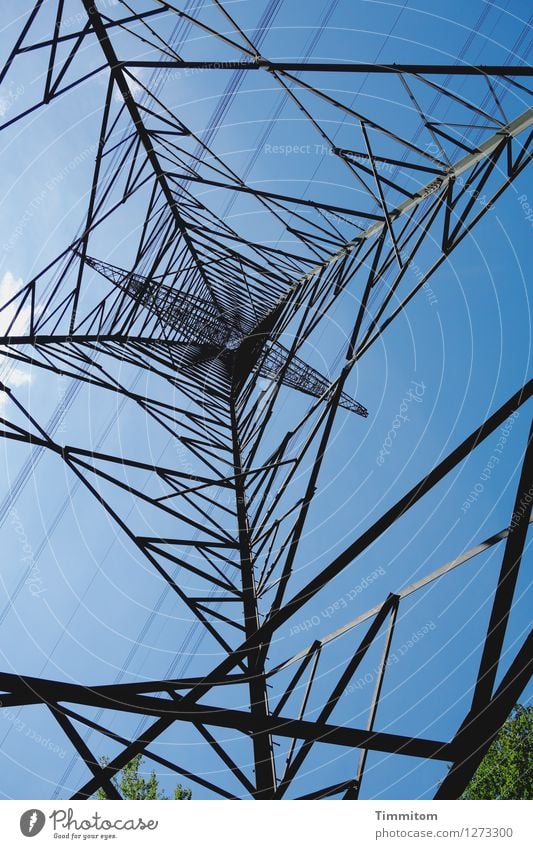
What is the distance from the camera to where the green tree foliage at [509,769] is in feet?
54.7

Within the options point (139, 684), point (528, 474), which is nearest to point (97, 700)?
point (139, 684)
